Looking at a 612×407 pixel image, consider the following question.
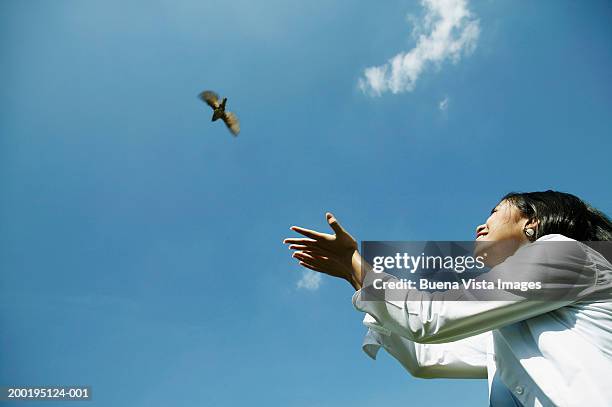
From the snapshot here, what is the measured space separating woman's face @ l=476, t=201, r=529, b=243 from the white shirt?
481mm

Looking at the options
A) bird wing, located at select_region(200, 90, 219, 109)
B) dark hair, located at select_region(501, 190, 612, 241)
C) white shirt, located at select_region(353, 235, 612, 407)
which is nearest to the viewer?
white shirt, located at select_region(353, 235, 612, 407)

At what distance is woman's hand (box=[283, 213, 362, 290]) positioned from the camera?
9.10 ft

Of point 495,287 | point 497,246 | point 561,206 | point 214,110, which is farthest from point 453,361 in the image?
point 214,110

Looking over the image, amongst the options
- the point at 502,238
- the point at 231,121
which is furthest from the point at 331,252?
the point at 231,121

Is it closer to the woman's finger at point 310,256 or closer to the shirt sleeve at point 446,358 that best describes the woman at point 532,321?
the woman's finger at point 310,256

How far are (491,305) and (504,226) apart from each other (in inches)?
42.3

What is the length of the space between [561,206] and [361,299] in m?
1.75

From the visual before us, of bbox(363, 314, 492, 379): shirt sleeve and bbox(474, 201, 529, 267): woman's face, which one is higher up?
bbox(474, 201, 529, 267): woman's face

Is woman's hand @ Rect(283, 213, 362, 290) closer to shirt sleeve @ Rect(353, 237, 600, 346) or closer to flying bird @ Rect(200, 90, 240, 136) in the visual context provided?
shirt sleeve @ Rect(353, 237, 600, 346)

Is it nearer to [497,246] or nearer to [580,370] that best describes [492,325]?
[580,370]

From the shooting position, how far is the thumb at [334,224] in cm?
267

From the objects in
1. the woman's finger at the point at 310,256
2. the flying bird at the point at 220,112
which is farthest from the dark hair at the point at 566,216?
the flying bird at the point at 220,112

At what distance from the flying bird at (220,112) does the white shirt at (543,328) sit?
10.3 m

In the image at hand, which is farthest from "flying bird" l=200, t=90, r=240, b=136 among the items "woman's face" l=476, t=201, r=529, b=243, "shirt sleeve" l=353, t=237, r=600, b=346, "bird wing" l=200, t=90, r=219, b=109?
"shirt sleeve" l=353, t=237, r=600, b=346
